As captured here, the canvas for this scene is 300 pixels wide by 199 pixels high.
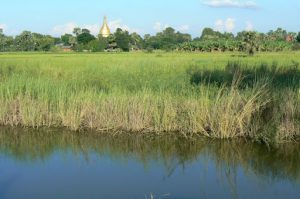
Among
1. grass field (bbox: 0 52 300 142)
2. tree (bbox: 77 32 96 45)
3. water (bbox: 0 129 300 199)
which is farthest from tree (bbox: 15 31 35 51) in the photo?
water (bbox: 0 129 300 199)

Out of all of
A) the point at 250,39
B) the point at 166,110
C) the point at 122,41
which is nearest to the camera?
the point at 166,110

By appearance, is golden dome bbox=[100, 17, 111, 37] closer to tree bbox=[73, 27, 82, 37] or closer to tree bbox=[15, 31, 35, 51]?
tree bbox=[73, 27, 82, 37]

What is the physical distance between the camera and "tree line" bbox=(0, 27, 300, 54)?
5684 cm

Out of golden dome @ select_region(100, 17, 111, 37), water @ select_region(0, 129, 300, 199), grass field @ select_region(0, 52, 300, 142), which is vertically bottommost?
water @ select_region(0, 129, 300, 199)

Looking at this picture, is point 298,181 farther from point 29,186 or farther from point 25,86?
point 25,86

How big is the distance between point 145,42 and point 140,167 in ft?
271

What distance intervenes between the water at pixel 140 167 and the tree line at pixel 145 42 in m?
39.5

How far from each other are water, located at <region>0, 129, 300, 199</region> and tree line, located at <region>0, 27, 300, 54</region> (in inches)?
1553

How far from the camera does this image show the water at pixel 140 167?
5.14 m

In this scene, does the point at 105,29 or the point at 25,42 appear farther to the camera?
the point at 105,29

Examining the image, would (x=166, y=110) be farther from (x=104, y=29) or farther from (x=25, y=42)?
(x=104, y=29)

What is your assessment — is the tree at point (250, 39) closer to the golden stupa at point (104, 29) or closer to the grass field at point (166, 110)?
the grass field at point (166, 110)

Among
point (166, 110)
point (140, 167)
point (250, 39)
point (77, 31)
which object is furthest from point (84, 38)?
point (140, 167)

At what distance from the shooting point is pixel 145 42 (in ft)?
289
